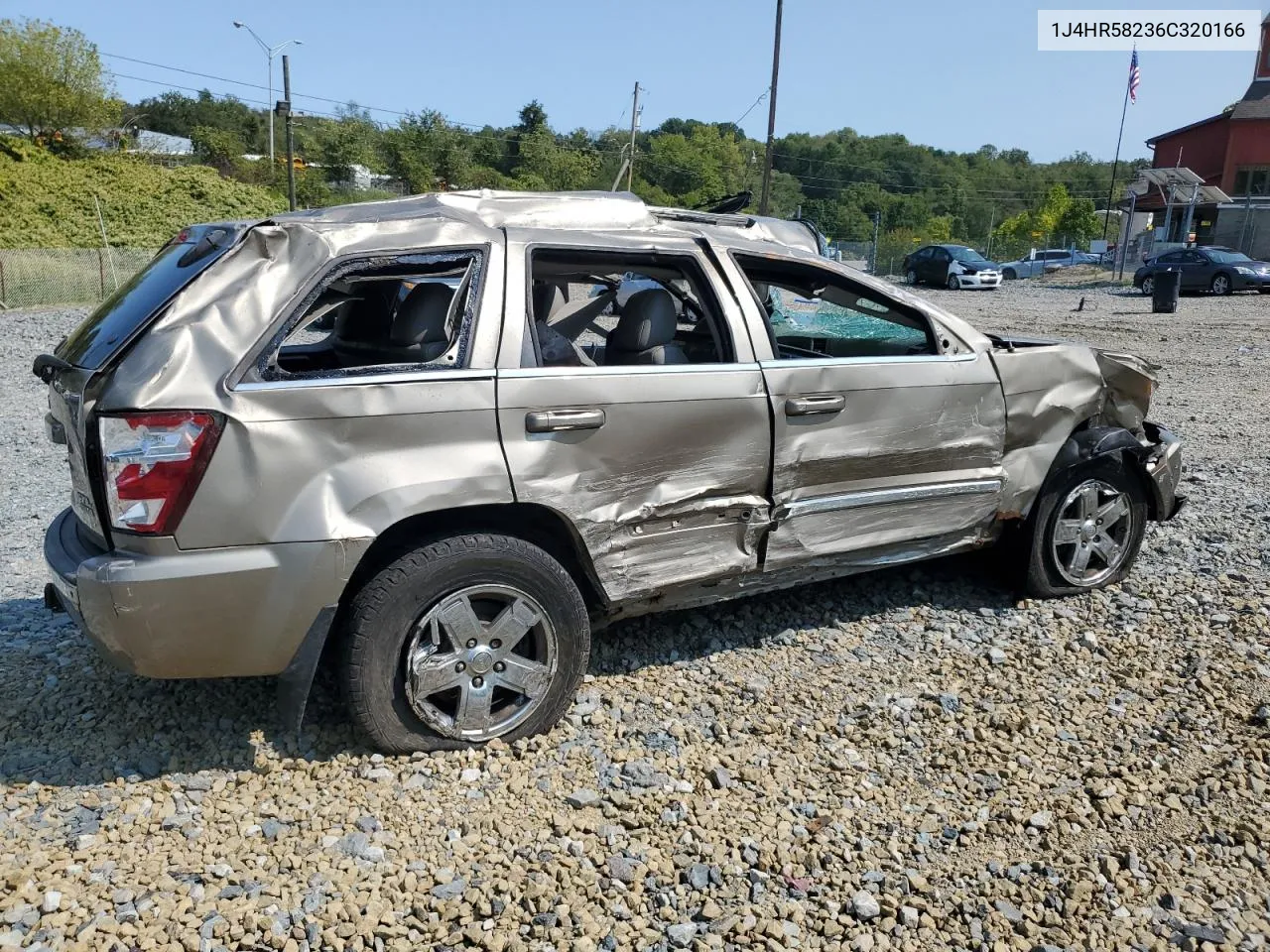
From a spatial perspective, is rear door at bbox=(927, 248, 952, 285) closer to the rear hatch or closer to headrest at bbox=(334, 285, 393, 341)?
headrest at bbox=(334, 285, 393, 341)

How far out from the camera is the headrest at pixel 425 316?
11.7ft

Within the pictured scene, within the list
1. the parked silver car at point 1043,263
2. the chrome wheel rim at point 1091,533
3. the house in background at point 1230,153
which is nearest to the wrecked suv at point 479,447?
the chrome wheel rim at point 1091,533

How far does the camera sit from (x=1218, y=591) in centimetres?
514

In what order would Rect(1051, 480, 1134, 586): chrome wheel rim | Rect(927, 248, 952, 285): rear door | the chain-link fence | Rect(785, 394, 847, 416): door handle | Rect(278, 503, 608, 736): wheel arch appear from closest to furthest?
Rect(278, 503, 608, 736): wheel arch, Rect(785, 394, 847, 416): door handle, Rect(1051, 480, 1134, 586): chrome wheel rim, the chain-link fence, Rect(927, 248, 952, 285): rear door

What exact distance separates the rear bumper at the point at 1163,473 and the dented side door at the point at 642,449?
2260 millimetres

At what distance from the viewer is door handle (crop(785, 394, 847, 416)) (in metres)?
3.90

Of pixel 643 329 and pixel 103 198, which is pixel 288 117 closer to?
pixel 103 198

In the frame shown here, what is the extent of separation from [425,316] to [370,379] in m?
0.47

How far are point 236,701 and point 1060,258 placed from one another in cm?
5188

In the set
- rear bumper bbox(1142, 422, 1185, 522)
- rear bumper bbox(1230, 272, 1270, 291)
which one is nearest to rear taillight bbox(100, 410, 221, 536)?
rear bumper bbox(1142, 422, 1185, 522)

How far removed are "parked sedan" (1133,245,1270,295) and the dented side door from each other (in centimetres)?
2800

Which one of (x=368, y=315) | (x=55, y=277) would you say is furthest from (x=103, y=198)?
(x=368, y=315)

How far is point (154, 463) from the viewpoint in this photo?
294 cm

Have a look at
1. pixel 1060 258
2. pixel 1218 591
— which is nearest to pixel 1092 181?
pixel 1060 258
